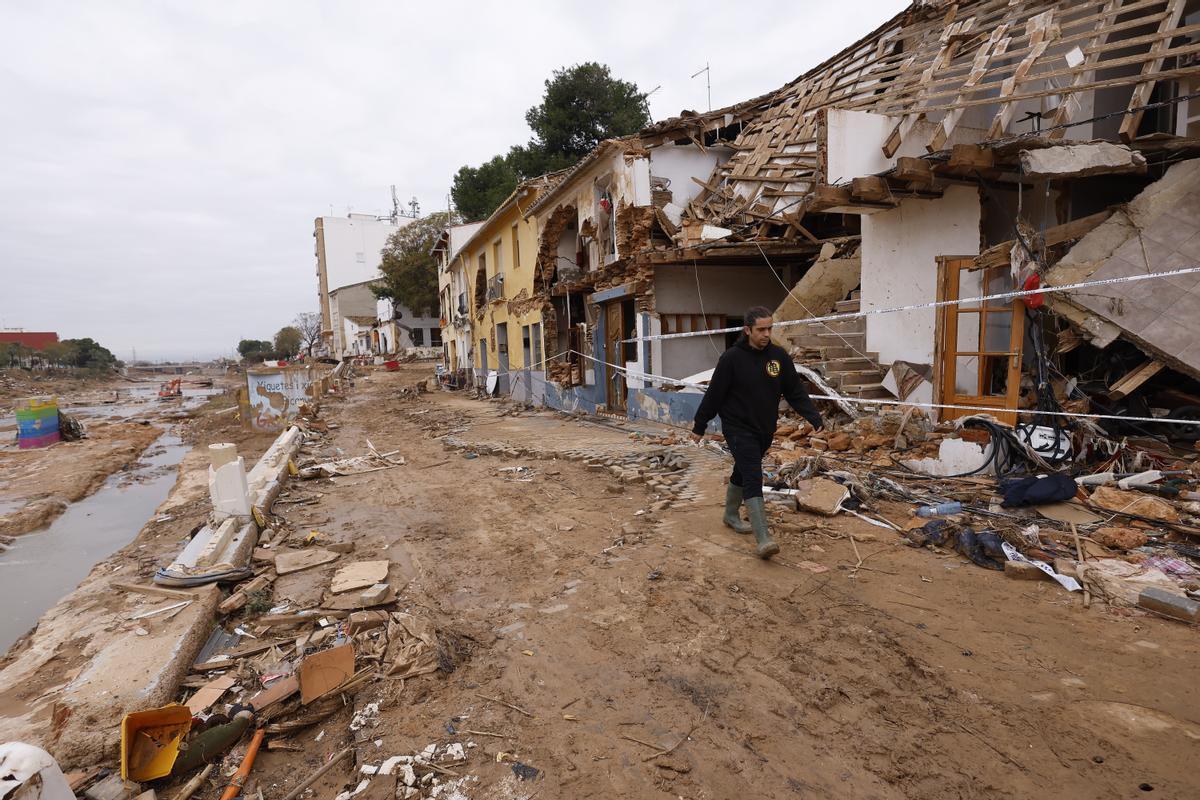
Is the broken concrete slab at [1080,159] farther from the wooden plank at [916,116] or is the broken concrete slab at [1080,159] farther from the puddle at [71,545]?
the puddle at [71,545]

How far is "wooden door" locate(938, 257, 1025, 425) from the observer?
706 centimetres

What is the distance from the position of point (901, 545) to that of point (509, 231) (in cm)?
1761

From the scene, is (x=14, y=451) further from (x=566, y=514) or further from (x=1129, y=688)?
(x=1129, y=688)

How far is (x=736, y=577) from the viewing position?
438 cm

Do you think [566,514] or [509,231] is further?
[509,231]

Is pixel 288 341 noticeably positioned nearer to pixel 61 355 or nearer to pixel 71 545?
pixel 61 355

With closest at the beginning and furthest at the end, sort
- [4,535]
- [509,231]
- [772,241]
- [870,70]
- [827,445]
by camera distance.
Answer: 1. [827,445]
2. [4,535]
3. [870,70]
4. [772,241]
5. [509,231]

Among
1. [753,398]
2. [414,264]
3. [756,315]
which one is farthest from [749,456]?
[414,264]

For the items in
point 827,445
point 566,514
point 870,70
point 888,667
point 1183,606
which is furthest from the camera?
point 870,70

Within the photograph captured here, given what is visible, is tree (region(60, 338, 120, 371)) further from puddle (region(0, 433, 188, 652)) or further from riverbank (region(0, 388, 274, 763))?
riverbank (region(0, 388, 274, 763))

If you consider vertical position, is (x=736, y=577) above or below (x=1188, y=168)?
below

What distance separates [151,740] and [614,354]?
12197 millimetres

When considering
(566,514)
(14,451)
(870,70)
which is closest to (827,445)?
(566,514)

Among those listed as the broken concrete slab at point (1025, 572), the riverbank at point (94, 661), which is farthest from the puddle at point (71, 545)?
the broken concrete slab at point (1025, 572)
